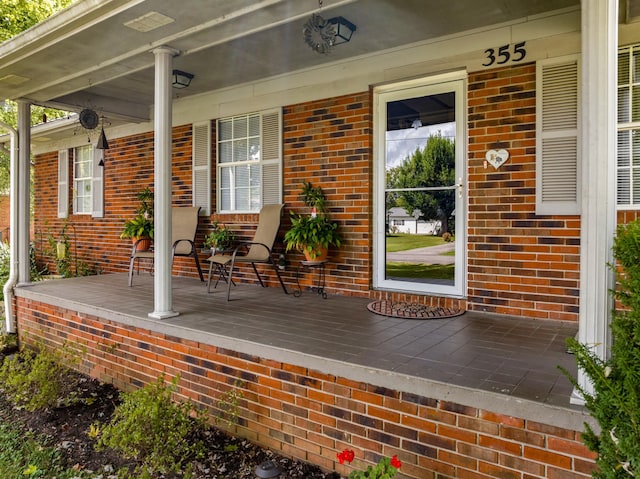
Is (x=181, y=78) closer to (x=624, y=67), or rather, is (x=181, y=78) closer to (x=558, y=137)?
(x=558, y=137)

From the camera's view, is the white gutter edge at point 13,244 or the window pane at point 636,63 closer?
the window pane at point 636,63

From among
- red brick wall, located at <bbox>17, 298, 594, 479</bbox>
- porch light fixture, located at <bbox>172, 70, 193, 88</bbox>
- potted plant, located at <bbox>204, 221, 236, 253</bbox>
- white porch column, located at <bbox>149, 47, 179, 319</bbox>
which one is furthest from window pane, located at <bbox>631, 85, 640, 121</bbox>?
porch light fixture, located at <bbox>172, 70, 193, 88</bbox>

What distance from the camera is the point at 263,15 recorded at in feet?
10.6

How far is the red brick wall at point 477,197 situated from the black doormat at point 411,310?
13 centimetres

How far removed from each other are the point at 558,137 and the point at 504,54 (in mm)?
827

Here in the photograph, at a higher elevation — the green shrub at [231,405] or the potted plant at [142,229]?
the potted plant at [142,229]

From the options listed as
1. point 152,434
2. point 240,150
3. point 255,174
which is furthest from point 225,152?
point 152,434

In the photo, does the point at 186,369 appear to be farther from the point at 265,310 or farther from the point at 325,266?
the point at 325,266

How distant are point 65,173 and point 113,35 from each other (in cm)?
538

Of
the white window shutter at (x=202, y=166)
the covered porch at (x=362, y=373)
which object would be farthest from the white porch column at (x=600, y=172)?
the white window shutter at (x=202, y=166)

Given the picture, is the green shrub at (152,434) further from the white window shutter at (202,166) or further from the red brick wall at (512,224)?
the white window shutter at (202,166)

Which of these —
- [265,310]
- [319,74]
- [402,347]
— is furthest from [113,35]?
[402,347]

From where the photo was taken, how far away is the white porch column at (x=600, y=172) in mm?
1845

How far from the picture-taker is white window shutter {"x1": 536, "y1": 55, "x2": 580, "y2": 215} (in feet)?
11.5
